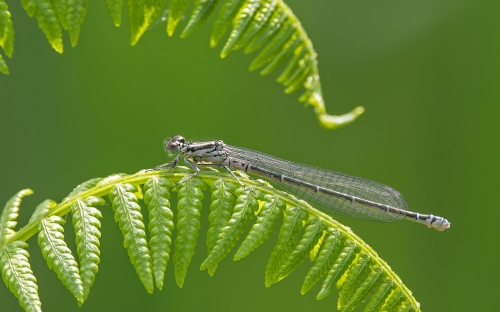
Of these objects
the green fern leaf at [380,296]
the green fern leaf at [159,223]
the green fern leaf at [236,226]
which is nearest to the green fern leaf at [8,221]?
the green fern leaf at [159,223]

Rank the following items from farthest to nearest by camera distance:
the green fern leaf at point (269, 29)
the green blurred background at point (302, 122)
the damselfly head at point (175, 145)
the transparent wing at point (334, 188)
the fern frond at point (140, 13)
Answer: the green blurred background at point (302, 122) → the transparent wing at point (334, 188) → the damselfly head at point (175, 145) → the green fern leaf at point (269, 29) → the fern frond at point (140, 13)

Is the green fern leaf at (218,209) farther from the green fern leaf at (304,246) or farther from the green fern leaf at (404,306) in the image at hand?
the green fern leaf at (404,306)

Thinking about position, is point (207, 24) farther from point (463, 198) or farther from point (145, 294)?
point (463, 198)

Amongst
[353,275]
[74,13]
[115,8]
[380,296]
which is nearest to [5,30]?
[74,13]

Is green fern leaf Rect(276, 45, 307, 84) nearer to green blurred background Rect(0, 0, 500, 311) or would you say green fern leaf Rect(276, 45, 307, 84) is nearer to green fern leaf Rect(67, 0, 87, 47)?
green fern leaf Rect(67, 0, 87, 47)

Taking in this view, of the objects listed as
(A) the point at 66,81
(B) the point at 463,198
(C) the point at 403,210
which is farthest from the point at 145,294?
(B) the point at 463,198

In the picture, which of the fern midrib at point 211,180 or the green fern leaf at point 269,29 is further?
the green fern leaf at point 269,29

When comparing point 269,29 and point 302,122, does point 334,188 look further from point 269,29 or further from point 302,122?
point 302,122
